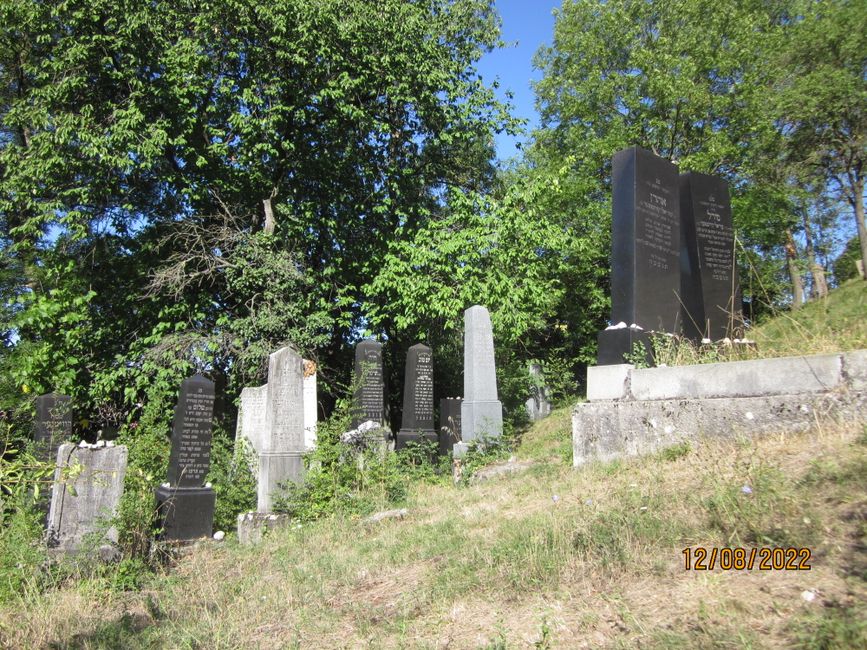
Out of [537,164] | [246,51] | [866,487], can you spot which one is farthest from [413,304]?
[537,164]

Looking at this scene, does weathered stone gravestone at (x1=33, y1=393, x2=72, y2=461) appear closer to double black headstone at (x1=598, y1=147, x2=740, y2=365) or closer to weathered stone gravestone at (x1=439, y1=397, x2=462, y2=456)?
weathered stone gravestone at (x1=439, y1=397, x2=462, y2=456)

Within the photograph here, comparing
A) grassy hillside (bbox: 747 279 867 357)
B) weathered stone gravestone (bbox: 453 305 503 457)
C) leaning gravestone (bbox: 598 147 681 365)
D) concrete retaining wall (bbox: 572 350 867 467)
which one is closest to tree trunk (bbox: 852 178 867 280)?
weathered stone gravestone (bbox: 453 305 503 457)

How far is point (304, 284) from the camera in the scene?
590 inches

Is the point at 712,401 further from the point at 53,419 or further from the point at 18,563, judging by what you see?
the point at 53,419

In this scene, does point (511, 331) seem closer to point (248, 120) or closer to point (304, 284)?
point (304, 284)

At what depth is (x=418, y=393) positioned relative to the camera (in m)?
12.7

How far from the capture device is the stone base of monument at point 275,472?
8724mm

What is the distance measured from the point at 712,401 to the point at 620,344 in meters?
1.62

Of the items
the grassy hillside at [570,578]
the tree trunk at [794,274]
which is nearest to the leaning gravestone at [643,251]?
the grassy hillside at [570,578]

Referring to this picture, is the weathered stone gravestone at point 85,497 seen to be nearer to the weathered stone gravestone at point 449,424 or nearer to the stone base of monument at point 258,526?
the stone base of monument at point 258,526

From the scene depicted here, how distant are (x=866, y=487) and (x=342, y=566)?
3640 mm

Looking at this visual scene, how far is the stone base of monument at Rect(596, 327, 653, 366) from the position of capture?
7.04 metres

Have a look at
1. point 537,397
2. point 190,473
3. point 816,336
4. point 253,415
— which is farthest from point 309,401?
point 816,336
